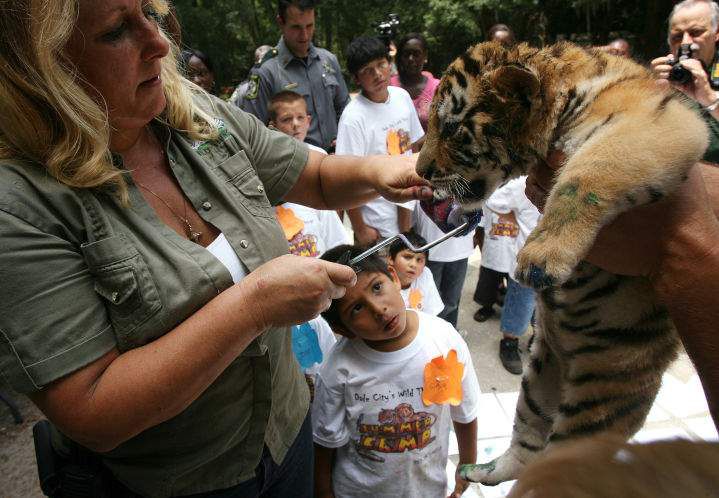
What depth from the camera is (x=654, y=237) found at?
1.13 metres

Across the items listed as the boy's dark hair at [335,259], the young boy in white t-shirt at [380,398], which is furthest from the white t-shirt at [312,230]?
the young boy in white t-shirt at [380,398]

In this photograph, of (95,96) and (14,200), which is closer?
(14,200)

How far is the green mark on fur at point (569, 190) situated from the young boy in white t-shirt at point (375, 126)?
2.40m

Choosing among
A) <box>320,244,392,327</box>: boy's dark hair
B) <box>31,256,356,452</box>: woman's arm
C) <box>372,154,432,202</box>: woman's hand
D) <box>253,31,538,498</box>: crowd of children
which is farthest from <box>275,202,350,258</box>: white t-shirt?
<box>31,256,356,452</box>: woman's arm

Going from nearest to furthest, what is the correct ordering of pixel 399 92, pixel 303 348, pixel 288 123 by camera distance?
1. pixel 303 348
2. pixel 288 123
3. pixel 399 92

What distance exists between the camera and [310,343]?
2611 mm

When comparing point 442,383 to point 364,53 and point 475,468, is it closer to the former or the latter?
point 475,468

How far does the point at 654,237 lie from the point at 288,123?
2.99 meters

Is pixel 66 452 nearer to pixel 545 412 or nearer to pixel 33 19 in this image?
pixel 33 19

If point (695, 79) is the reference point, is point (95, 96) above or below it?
above

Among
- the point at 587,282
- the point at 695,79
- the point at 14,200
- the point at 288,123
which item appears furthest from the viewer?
the point at 288,123

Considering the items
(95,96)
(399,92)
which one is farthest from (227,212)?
(399,92)

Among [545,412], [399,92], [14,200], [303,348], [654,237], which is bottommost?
[303,348]

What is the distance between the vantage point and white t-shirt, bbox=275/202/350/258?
2.82 meters
